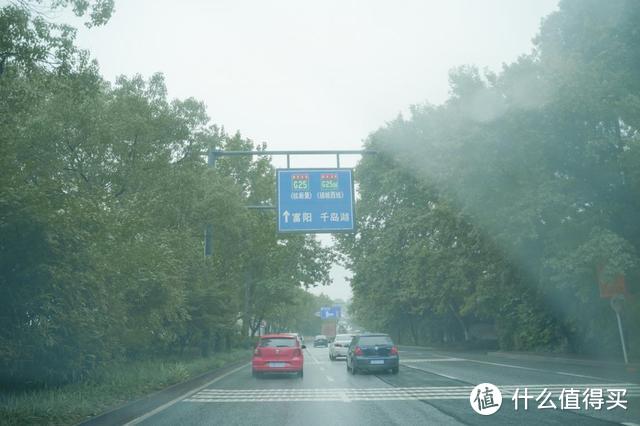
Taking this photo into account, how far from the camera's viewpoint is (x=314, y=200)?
18.9 m

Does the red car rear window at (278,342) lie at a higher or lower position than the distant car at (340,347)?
higher

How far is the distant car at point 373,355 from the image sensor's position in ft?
68.0

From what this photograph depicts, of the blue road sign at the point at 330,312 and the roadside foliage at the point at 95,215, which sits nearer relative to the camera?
the roadside foliage at the point at 95,215

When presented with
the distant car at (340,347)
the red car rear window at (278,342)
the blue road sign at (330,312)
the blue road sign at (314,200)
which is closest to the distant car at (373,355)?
the red car rear window at (278,342)

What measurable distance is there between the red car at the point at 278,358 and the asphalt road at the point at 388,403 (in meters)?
1.38

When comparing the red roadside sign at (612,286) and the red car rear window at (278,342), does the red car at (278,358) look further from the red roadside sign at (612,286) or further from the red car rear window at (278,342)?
the red roadside sign at (612,286)

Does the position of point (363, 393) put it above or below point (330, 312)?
below

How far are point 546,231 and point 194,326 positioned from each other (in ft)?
49.4

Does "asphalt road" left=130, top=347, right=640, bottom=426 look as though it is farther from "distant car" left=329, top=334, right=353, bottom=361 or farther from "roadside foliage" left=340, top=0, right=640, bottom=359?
"distant car" left=329, top=334, right=353, bottom=361

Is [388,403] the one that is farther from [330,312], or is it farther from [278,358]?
[330,312]

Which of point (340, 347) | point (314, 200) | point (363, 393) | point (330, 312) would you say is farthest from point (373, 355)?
point (330, 312)

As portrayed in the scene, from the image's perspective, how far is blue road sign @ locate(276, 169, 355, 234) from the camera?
18.9 metres

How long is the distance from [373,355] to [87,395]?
11.7 m

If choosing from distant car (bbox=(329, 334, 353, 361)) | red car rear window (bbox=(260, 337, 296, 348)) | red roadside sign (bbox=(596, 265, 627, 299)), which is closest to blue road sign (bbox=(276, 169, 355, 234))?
red car rear window (bbox=(260, 337, 296, 348))
